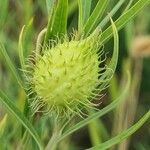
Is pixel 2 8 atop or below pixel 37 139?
atop

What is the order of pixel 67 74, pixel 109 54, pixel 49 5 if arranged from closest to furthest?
pixel 67 74, pixel 49 5, pixel 109 54

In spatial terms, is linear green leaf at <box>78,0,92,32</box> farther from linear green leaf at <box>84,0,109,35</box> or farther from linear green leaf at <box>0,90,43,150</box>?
linear green leaf at <box>0,90,43,150</box>

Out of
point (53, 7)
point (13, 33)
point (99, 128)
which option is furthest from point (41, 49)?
point (13, 33)

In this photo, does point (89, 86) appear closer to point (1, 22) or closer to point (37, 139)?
point (37, 139)

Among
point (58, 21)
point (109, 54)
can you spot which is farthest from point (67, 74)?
point (109, 54)

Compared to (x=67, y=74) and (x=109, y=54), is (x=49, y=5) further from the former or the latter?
(x=109, y=54)

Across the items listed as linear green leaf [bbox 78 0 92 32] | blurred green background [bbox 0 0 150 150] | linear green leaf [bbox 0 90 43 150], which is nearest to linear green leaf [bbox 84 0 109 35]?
linear green leaf [bbox 78 0 92 32]

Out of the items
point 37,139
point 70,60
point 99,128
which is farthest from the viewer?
point 99,128
